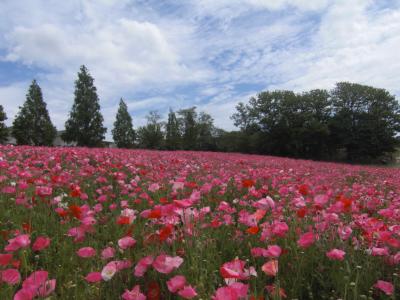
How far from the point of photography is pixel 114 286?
1.86 metres

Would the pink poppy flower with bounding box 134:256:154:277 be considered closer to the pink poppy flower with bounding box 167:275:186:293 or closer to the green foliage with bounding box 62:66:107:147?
the pink poppy flower with bounding box 167:275:186:293

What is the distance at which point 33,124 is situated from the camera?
4000 cm

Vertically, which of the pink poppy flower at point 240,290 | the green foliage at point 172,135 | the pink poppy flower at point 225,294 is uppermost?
the green foliage at point 172,135

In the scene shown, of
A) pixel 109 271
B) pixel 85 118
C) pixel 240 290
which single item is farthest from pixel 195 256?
pixel 85 118

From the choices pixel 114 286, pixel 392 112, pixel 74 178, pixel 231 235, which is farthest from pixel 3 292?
pixel 392 112

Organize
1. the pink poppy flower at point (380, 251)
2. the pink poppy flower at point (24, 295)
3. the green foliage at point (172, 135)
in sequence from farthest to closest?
the green foliage at point (172, 135), the pink poppy flower at point (380, 251), the pink poppy flower at point (24, 295)

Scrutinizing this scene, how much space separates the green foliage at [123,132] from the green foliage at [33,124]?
27.2 ft

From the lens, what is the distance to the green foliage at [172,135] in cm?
4794

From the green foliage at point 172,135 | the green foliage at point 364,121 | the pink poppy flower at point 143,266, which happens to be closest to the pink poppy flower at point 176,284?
the pink poppy flower at point 143,266

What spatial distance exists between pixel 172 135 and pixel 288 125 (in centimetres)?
1754

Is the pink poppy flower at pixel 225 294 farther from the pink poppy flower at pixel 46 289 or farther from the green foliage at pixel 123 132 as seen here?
the green foliage at pixel 123 132

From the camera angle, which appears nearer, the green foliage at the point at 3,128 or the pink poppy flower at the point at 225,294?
the pink poppy flower at the point at 225,294

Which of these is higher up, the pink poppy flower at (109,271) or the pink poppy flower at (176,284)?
the pink poppy flower at (176,284)

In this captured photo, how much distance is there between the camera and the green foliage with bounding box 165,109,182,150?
157 feet
